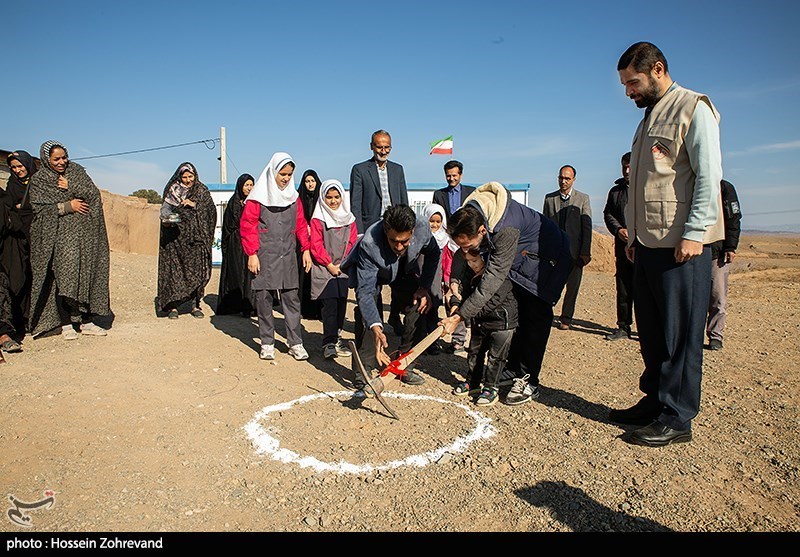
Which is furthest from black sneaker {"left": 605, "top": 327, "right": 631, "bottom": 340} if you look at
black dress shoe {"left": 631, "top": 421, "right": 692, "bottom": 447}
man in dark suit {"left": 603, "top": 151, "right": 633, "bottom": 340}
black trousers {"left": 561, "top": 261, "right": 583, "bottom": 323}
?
black dress shoe {"left": 631, "top": 421, "right": 692, "bottom": 447}

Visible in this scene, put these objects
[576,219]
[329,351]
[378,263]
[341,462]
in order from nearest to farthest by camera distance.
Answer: [341,462] < [378,263] < [329,351] < [576,219]

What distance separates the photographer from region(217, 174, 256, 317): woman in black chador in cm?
754

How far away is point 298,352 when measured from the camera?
543 cm

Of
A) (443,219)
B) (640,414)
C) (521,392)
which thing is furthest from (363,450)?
(443,219)

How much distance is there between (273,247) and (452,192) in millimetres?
2168

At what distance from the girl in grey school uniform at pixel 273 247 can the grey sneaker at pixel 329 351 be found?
0.18 meters

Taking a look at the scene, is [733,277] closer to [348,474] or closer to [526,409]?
[526,409]

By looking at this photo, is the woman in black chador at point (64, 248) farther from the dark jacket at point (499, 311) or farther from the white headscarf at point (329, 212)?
the dark jacket at point (499, 311)

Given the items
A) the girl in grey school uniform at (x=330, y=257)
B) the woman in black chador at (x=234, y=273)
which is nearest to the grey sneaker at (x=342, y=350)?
the girl in grey school uniform at (x=330, y=257)

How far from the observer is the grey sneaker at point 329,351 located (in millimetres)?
5344

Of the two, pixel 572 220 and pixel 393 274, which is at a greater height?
pixel 572 220

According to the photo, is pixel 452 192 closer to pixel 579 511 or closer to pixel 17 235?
pixel 579 511
